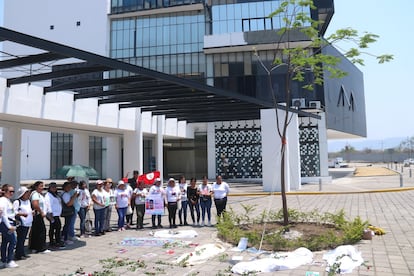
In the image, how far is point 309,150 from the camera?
27.2m

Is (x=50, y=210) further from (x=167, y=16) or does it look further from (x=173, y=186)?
(x=167, y=16)

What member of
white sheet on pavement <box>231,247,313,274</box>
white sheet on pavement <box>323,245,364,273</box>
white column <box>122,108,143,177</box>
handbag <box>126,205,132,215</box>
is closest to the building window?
white column <box>122,108,143,177</box>

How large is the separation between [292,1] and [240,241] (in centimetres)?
621

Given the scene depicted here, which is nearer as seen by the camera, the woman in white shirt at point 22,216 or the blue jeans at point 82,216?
the woman in white shirt at point 22,216

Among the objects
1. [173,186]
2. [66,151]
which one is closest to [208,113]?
[173,186]

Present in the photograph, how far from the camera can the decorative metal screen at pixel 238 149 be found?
28250 millimetres

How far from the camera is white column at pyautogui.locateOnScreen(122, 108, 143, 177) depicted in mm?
21445

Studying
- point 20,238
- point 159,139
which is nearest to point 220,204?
point 20,238

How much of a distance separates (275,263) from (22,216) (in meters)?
5.00

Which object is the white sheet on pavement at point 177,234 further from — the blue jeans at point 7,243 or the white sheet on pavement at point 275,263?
the blue jeans at point 7,243

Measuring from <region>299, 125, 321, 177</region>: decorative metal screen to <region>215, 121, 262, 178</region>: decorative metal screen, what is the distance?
10.8 feet

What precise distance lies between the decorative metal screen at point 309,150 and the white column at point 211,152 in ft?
22.8

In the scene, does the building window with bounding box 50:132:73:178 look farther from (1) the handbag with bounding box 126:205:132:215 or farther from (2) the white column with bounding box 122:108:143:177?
(1) the handbag with bounding box 126:205:132:215

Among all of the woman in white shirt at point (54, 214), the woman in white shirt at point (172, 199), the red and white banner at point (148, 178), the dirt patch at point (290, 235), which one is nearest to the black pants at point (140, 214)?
the woman in white shirt at point (172, 199)
